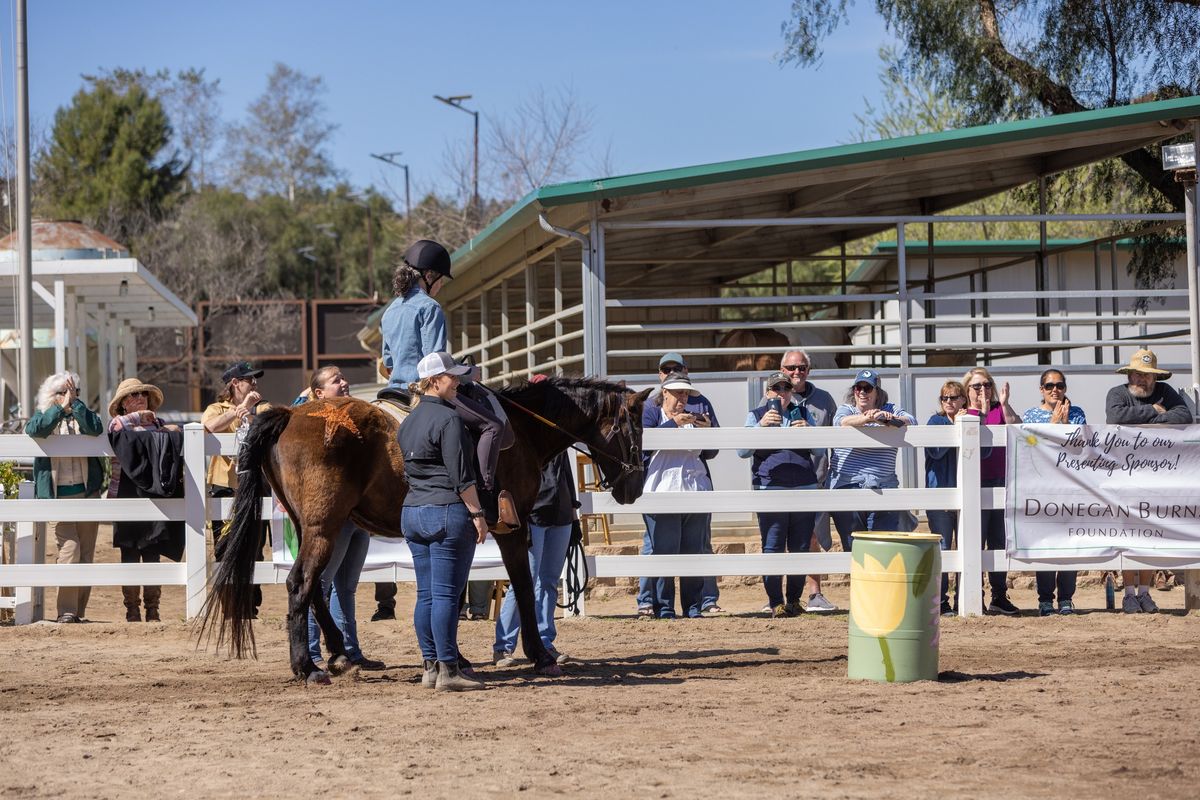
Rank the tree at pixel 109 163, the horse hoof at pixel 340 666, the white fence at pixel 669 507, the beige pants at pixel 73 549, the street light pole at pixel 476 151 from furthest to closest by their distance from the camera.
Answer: the tree at pixel 109 163, the street light pole at pixel 476 151, the beige pants at pixel 73 549, the white fence at pixel 669 507, the horse hoof at pixel 340 666

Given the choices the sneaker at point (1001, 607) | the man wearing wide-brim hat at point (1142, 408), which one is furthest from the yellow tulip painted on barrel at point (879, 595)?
the man wearing wide-brim hat at point (1142, 408)

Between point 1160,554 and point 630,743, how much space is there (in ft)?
20.3

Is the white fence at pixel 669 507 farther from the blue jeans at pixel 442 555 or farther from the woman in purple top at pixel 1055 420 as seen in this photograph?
the blue jeans at pixel 442 555

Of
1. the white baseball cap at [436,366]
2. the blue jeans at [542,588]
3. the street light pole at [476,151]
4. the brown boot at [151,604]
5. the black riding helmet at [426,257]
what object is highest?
the street light pole at [476,151]

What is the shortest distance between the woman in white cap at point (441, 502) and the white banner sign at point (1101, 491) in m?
5.00

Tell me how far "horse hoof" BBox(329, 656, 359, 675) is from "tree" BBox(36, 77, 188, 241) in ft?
146

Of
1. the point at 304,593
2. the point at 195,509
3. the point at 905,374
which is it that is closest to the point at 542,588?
the point at 304,593

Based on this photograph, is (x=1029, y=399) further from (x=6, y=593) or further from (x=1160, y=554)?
(x=6, y=593)

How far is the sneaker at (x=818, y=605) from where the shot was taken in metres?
11.0

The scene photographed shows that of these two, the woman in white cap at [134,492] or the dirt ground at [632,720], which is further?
the woman in white cap at [134,492]

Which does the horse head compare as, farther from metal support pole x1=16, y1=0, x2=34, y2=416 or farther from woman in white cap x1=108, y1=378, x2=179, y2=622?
metal support pole x1=16, y1=0, x2=34, y2=416

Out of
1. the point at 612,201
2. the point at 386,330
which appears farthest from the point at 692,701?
the point at 612,201

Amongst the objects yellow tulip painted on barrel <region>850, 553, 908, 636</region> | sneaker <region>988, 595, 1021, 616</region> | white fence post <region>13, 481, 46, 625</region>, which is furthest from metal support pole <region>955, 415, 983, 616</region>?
white fence post <region>13, 481, 46, 625</region>

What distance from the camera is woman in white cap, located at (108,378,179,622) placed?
10562 mm
